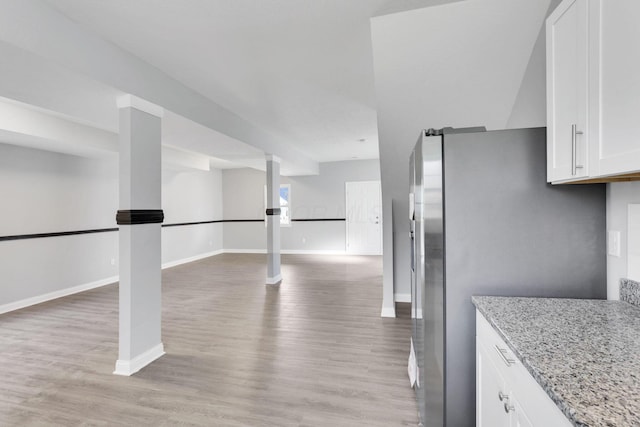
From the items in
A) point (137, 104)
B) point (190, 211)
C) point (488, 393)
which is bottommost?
point (488, 393)

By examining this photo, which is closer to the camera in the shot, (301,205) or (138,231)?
(138,231)

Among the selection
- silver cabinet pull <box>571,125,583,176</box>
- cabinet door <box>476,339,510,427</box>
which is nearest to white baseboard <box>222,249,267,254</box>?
cabinet door <box>476,339,510,427</box>

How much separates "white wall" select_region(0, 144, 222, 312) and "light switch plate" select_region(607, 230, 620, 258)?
593 cm

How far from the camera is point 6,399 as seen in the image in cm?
215

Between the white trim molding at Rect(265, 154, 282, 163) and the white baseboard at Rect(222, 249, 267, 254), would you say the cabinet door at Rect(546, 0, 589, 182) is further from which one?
the white baseboard at Rect(222, 249, 267, 254)

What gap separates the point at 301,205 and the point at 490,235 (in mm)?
7379

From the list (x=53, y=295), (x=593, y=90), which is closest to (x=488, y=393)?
(x=593, y=90)

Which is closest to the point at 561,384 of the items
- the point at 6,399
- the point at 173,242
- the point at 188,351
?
the point at 188,351

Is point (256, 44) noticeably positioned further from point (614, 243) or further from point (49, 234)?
point (49, 234)

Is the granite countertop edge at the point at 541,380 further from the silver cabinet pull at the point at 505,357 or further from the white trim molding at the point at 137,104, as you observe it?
the white trim molding at the point at 137,104

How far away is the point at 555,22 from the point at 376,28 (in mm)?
997

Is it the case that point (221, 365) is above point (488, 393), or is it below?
below

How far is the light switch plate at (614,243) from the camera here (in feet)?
4.40

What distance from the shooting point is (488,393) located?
129 cm
